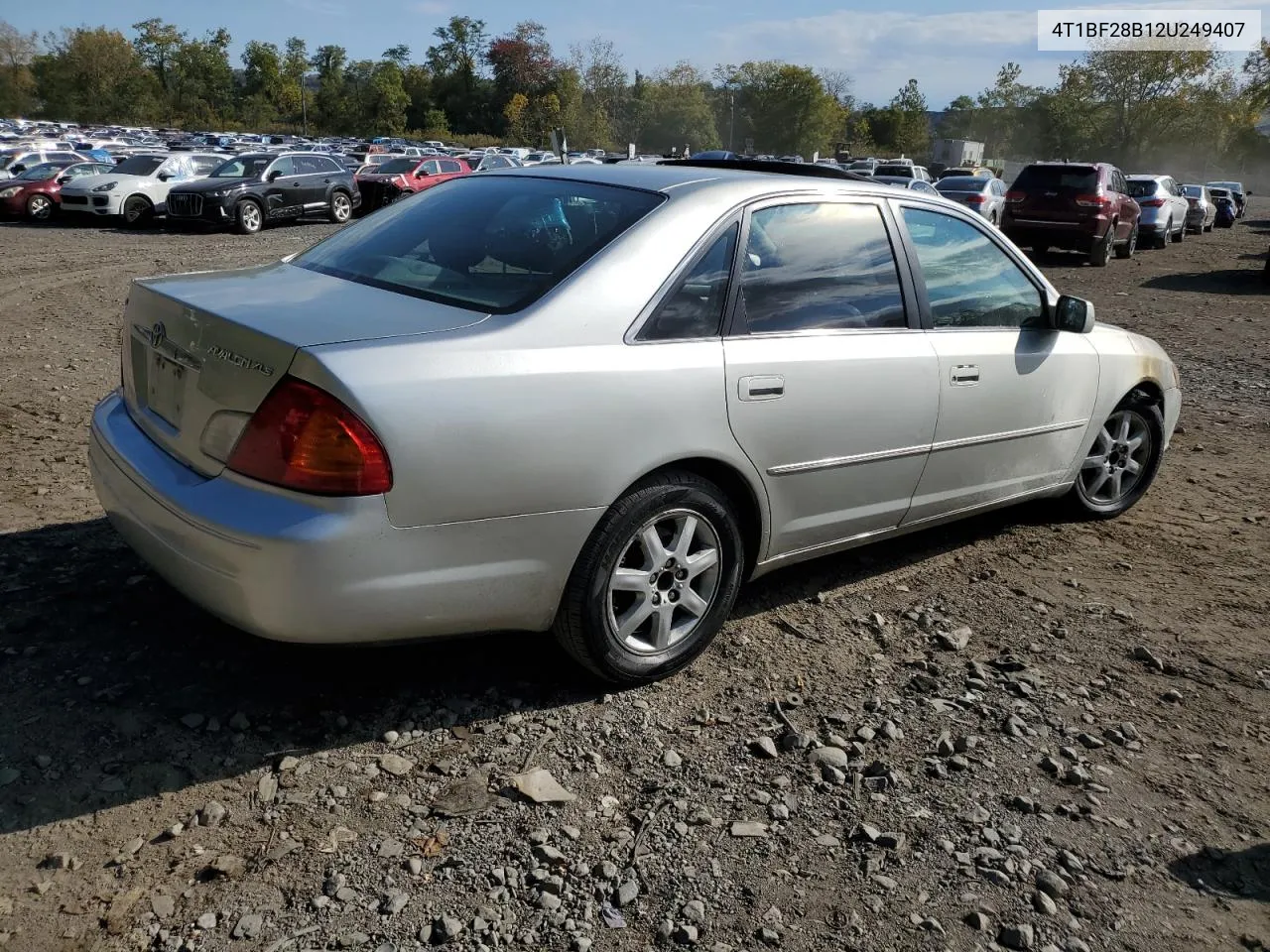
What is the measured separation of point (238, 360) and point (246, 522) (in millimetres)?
455

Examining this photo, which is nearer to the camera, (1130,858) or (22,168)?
(1130,858)

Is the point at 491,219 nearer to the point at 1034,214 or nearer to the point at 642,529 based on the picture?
the point at 642,529

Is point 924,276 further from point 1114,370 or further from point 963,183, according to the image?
point 963,183

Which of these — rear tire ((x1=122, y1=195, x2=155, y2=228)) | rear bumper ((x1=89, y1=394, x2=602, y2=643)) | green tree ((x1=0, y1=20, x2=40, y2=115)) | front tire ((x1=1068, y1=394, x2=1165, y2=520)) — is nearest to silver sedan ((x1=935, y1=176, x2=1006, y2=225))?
rear tire ((x1=122, y1=195, x2=155, y2=228))

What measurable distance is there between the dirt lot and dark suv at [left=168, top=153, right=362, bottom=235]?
1689 cm

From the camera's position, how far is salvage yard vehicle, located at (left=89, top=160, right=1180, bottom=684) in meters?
2.66

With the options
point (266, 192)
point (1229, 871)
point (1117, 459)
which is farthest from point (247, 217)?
point (1229, 871)

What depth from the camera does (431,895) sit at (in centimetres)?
242

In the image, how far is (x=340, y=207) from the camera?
2292 cm

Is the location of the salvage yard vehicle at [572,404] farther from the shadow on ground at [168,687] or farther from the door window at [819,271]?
the shadow on ground at [168,687]

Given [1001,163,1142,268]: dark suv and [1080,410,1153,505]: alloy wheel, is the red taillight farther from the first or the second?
[1001,163,1142,268]: dark suv

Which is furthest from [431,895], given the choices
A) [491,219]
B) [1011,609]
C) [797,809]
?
[1011,609]

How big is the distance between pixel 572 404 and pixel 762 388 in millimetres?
755

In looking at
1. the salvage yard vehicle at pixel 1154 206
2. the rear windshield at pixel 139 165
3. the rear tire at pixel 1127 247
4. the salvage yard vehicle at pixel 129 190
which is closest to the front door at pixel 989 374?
the rear tire at pixel 1127 247
